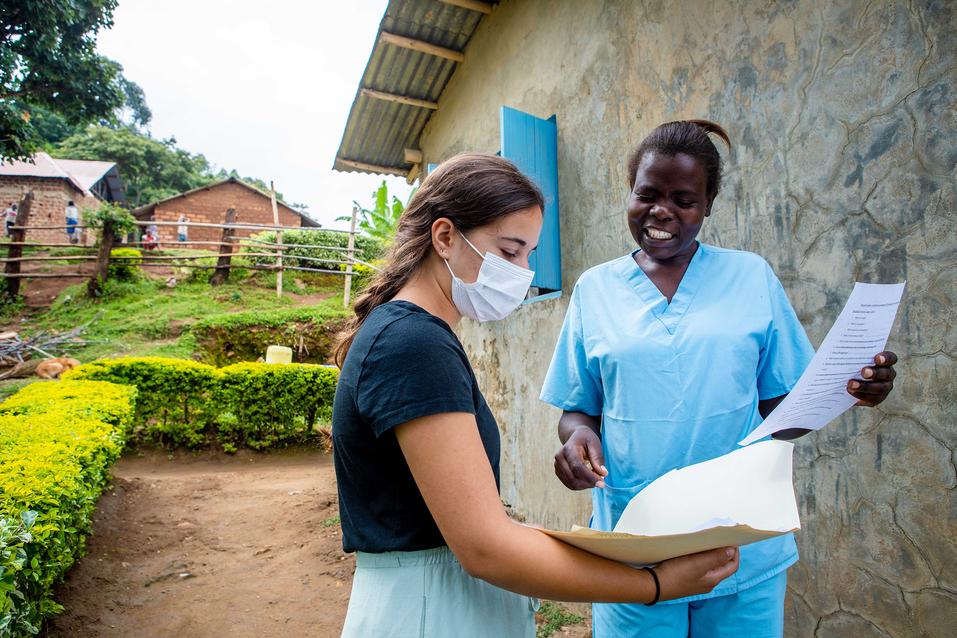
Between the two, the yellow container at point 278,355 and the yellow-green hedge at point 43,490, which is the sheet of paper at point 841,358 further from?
the yellow container at point 278,355

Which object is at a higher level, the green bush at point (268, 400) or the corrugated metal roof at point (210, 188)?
the corrugated metal roof at point (210, 188)

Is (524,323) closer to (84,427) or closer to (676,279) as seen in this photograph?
(676,279)

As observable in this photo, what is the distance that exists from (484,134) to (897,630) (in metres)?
4.82

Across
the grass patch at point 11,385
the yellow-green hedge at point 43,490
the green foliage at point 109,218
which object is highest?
the green foliage at point 109,218

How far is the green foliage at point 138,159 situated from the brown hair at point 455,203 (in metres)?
37.4

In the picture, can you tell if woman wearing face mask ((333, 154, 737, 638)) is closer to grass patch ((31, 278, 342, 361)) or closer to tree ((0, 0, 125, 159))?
grass patch ((31, 278, 342, 361))

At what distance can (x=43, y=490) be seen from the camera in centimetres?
253

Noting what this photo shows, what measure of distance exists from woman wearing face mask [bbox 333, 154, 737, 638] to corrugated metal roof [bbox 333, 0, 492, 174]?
4713 mm

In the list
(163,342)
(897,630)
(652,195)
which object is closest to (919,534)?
(897,630)

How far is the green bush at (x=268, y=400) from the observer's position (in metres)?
8.67

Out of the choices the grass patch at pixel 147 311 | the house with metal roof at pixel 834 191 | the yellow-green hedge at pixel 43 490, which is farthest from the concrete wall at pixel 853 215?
the grass patch at pixel 147 311

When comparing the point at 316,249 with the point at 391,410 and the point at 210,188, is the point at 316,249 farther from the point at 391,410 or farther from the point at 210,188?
the point at 391,410

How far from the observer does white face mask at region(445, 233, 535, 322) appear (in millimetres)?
1247

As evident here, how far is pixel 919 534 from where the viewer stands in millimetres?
1714
